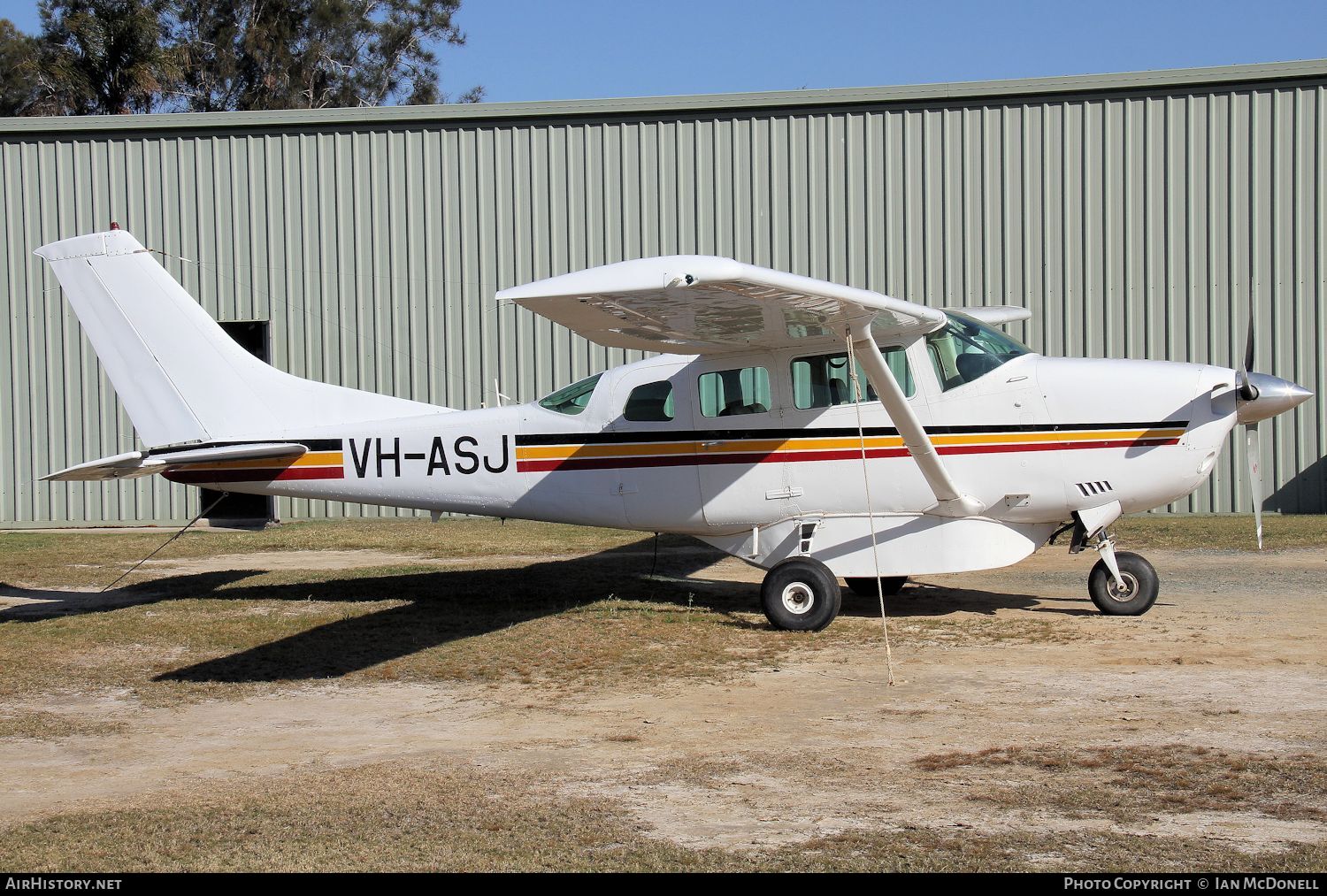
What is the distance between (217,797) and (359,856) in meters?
1.30

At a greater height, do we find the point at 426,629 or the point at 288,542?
the point at 288,542

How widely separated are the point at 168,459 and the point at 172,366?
3.24 feet

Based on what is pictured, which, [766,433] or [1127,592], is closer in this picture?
[1127,592]

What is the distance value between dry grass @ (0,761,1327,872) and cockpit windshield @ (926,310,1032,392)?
5637mm

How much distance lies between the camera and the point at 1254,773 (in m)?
5.55

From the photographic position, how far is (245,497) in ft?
77.9

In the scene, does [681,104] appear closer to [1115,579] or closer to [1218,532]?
[1218,532]

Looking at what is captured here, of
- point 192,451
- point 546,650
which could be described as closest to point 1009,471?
point 546,650

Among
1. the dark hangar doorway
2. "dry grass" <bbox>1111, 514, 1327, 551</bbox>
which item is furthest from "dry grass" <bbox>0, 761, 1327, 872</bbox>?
the dark hangar doorway

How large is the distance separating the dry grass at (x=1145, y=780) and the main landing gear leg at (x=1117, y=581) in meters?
4.04

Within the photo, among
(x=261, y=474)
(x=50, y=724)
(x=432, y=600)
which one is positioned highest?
(x=261, y=474)

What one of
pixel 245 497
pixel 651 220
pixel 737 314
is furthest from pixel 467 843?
pixel 245 497

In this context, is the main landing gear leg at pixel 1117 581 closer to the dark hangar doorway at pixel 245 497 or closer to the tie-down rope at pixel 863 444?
the tie-down rope at pixel 863 444


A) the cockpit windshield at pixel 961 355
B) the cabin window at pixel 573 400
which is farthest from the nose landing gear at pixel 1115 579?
the cabin window at pixel 573 400
